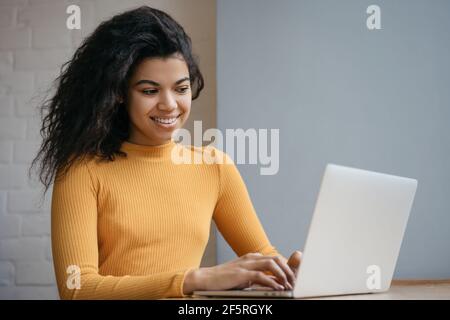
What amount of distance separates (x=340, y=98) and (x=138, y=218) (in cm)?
95

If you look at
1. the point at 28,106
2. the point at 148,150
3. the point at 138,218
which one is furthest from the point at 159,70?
the point at 28,106

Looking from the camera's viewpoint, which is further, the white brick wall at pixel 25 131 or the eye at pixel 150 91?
the white brick wall at pixel 25 131

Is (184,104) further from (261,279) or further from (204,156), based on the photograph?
(261,279)

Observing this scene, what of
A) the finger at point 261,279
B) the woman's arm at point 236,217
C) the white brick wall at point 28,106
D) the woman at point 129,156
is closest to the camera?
the finger at point 261,279

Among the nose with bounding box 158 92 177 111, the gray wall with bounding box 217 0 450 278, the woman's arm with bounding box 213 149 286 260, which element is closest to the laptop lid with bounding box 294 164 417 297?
the woman's arm with bounding box 213 149 286 260

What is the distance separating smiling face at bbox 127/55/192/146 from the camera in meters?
1.66

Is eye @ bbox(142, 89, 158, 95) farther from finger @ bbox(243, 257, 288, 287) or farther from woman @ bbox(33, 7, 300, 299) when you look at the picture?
finger @ bbox(243, 257, 288, 287)

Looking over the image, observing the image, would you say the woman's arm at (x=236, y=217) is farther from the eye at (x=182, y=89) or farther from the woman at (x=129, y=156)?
the eye at (x=182, y=89)

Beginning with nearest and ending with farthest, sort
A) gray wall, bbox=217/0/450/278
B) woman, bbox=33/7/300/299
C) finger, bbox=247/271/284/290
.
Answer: finger, bbox=247/271/284/290
woman, bbox=33/7/300/299
gray wall, bbox=217/0/450/278

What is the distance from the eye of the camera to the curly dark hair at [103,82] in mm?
1639

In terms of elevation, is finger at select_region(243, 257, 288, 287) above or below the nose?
below

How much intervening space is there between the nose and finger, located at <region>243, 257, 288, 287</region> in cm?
55

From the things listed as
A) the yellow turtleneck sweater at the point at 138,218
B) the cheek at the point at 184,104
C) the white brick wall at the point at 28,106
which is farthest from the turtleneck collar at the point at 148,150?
the white brick wall at the point at 28,106
